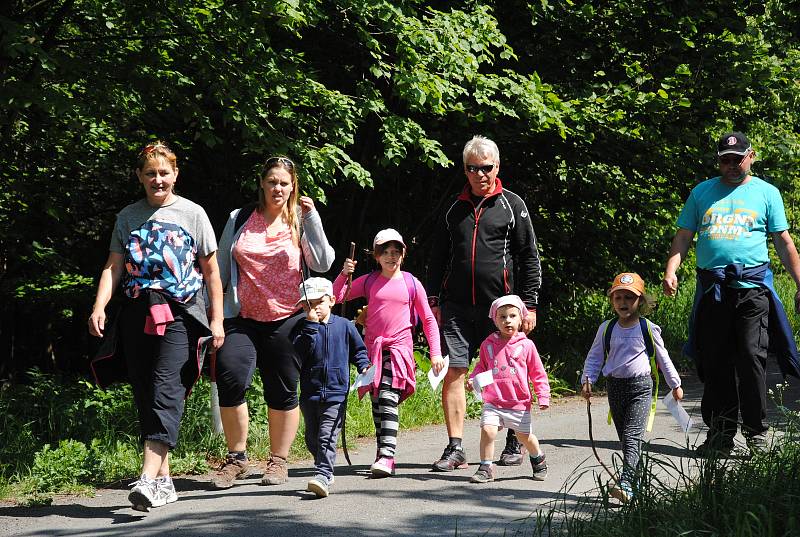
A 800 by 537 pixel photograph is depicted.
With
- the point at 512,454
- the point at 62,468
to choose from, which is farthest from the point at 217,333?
the point at 512,454

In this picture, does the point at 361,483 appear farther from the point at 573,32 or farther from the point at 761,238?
the point at 573,32

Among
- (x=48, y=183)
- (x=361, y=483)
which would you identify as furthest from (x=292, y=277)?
(x=48, y=183)

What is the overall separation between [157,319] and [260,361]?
0.95m

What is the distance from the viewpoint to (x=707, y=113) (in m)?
13.3

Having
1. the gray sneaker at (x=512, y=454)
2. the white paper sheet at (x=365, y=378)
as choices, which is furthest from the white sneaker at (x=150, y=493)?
the gray sneaker at (x=512, y=454)

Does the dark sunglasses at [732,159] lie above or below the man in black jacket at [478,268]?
above

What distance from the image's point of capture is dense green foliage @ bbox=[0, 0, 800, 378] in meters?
9.00

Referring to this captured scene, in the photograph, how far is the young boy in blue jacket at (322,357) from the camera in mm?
6270

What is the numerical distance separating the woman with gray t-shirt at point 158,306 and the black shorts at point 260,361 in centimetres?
27

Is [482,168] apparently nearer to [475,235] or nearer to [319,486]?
[475,235]

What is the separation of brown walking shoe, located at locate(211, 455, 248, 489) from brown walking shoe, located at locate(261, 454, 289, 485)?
0.18 meters

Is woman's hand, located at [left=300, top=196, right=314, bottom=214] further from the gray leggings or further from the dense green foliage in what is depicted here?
the dense green foliage

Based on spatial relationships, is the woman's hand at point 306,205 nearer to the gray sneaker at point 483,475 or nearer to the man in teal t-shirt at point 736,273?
the gray sneaker at point 483,475

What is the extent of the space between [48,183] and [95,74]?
7.23ft
